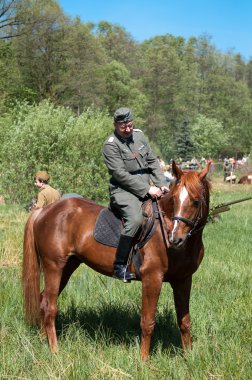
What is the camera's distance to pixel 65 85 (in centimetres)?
Answer: 4644

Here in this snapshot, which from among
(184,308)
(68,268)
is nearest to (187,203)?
(184,308)

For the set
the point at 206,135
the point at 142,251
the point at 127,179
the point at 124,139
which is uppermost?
the point at 206,135

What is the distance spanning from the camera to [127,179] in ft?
17.4

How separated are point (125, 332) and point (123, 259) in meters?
1.05

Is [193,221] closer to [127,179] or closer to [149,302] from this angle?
[127,179]

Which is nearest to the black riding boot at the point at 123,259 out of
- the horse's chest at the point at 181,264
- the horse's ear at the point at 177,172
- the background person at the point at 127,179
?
the background person at the point at 127,179

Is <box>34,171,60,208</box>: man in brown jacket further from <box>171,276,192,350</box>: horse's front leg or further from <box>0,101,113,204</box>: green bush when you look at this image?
<box>0,101,113,204</box>: green bush

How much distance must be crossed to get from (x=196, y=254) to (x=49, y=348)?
6.30 feet

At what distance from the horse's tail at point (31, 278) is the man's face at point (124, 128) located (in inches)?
64.8

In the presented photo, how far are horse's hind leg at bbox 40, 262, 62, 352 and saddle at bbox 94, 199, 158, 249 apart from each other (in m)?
0.76

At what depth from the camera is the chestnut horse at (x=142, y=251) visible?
189 inches

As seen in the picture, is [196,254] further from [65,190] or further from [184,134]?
[184,134]

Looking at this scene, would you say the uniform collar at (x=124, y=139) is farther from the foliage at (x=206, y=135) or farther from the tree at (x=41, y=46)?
the foliage at (x=206, y=135)

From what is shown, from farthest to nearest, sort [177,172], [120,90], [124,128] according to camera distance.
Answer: [120,90] < [124,128] < [177,172]
